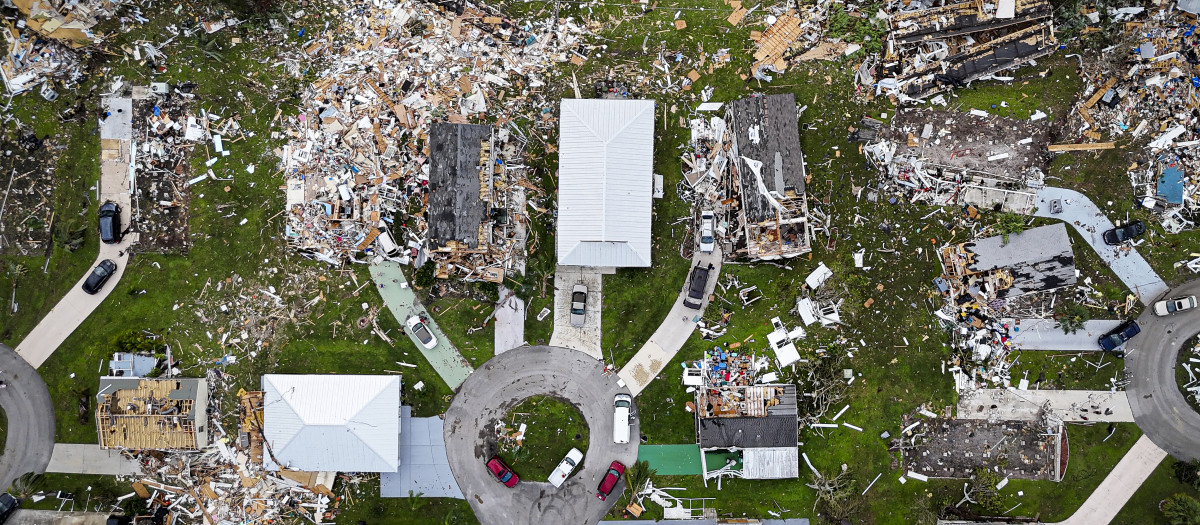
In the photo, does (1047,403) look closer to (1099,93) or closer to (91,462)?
(1099,93)

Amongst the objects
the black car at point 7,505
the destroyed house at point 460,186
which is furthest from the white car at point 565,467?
the black car at point 7,505

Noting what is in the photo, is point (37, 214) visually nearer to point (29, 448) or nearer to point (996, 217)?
point (29, 448)

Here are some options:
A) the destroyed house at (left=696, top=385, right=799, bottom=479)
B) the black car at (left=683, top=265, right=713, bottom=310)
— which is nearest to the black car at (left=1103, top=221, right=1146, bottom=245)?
the destroyed house at (left=696, top=385, right=799, bottom=479)

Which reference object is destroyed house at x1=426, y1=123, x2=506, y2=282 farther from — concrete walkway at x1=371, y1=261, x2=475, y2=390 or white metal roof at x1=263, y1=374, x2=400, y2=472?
white metal roof at x1=263, y1=374, x2=400, y2=472

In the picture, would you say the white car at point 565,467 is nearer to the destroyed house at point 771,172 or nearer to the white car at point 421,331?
the white car at point 421,331

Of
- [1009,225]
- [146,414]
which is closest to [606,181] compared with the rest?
[1009,225]

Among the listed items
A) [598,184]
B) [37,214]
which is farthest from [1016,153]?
[37,214]
